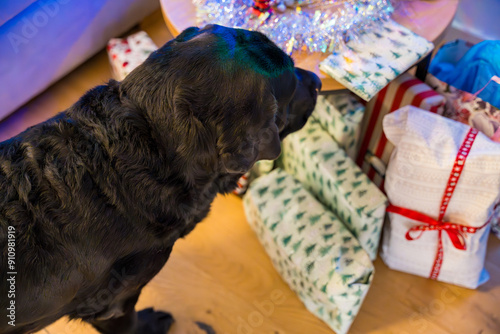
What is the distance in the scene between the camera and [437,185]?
134 centimetres

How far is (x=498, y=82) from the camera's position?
1382 millimetres

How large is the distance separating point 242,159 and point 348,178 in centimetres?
63

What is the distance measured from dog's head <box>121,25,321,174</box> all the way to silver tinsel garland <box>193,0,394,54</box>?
1.31 feet

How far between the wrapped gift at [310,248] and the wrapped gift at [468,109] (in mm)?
539

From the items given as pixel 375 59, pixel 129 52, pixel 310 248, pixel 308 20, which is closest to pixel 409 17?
pixel 375 59

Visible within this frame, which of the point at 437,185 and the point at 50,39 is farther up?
the point at 50,39

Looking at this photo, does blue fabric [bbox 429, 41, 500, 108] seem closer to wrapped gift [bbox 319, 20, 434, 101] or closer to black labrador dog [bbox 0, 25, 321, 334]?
wrapped gift [bbox 319, 20, 434, 101]

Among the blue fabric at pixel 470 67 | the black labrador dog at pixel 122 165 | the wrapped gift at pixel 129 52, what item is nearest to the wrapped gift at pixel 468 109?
the blue fabric at pixel 470 67

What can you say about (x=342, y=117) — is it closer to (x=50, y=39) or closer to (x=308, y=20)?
(x=308, y=20)

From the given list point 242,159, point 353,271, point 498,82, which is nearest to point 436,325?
point 353,271

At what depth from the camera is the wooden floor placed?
1.45m

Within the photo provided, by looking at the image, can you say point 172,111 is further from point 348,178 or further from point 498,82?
point 498,82

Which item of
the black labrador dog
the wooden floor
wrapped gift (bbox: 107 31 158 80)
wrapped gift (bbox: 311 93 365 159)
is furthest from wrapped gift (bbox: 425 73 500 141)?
wrapped gift (bbox: 107 31 158 80)

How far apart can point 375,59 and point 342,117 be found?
0.82ft
